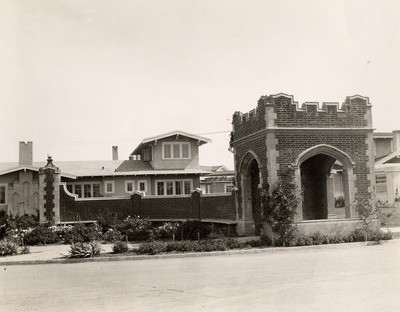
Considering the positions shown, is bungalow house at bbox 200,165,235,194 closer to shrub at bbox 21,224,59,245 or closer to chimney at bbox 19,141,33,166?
chimney at bbox 19,141,33,166

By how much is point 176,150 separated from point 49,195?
1078 cm

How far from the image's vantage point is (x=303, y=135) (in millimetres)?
18078

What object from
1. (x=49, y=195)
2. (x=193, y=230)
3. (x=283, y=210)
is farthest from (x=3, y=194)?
(x=283, y=210)

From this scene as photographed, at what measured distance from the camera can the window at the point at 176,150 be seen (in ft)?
116

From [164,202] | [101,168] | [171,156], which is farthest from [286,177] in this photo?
[101,168]

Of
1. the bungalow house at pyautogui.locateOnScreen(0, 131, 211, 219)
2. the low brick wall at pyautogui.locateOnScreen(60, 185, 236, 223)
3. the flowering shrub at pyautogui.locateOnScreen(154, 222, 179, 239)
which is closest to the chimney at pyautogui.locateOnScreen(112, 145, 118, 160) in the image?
the bungalow house at pyautogui.locateOnScreen(0, 131, 211, 219)

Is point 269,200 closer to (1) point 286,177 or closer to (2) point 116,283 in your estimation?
(1) point 286,177

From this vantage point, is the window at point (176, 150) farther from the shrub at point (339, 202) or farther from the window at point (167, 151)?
the shrub at point (339, 202)

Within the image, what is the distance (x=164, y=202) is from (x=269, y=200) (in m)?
13.2

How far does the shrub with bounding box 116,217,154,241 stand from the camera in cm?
2228

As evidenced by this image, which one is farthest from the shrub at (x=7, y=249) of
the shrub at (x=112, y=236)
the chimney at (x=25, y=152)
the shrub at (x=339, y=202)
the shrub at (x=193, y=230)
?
the shrub at (x=339, y=202)

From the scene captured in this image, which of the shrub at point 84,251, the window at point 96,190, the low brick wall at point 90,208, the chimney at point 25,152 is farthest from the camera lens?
the chimney at point 25,152

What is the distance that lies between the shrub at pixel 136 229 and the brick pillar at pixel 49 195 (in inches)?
214

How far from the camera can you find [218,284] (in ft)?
34.0
